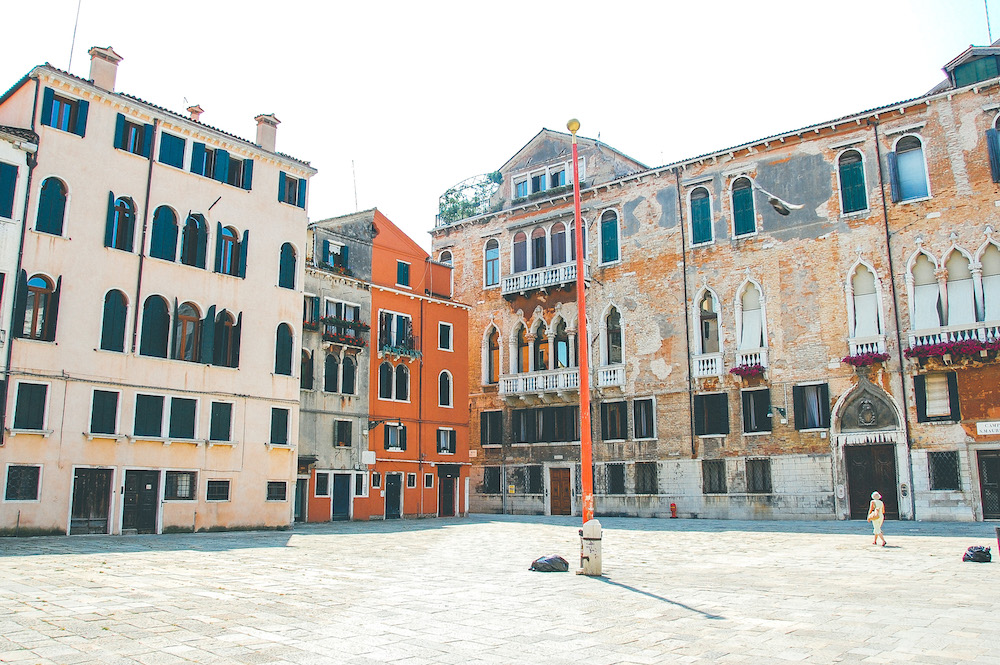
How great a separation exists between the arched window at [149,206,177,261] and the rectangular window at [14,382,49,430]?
5.54 m

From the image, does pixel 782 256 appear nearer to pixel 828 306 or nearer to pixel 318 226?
pixel 828 306

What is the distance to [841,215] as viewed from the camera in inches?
1243

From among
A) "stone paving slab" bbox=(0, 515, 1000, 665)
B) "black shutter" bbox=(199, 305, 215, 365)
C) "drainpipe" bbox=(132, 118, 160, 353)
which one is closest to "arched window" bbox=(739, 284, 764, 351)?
"stone paving slab" bbox=(0, 515, 1000, 665)

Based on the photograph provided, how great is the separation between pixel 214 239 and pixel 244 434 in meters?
6.89

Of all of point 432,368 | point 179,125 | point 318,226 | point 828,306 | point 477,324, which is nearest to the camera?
point 179,125

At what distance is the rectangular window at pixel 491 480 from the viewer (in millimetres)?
40688

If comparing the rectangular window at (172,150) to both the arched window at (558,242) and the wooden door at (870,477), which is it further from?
the wooden door at (870,477)

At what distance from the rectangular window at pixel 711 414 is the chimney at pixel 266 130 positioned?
68.1 ft

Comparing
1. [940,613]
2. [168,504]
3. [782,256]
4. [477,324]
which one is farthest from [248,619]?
[477,324]

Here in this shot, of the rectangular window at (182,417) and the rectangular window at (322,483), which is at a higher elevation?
the rectangular window at (182,417)

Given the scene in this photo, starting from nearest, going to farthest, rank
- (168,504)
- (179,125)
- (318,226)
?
(168,504) < (179,125) < (318,226)

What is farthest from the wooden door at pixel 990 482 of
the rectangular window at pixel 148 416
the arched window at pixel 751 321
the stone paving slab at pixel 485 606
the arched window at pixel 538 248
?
the rectangular window at pixel 148 416

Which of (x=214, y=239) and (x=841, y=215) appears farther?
(x=841, y=215)

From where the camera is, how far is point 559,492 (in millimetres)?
38750
